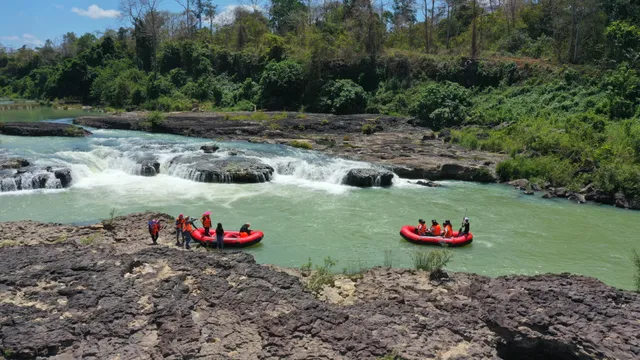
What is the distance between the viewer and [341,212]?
16266 mm

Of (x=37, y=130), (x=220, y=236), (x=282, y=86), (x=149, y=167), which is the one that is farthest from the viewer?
(x=282, y=86)

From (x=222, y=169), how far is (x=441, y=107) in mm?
18623

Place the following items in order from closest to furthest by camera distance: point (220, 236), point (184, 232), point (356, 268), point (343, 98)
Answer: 1. point (356, 268)
2. point (184, 232)
3. point (220, 236)
4. point (343, 98)

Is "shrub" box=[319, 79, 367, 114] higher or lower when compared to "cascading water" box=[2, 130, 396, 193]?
higher

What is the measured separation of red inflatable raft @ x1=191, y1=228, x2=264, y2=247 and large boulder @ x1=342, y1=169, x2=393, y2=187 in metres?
7.94

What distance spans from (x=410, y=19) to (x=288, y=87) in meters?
23.2

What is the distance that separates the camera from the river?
40.7ft

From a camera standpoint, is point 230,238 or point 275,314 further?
point 230,238

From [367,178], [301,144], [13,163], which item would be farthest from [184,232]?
[301,144]

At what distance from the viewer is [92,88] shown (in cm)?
5309

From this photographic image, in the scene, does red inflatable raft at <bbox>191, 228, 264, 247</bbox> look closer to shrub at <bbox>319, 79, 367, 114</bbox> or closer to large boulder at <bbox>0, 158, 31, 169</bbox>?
large boulder at <bbox>0, 158, 31, 169</bbox>

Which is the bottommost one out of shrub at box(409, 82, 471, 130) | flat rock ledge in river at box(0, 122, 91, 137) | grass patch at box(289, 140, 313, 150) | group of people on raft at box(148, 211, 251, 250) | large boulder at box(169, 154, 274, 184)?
group of people on raft at box(148, 211, 251, 250)

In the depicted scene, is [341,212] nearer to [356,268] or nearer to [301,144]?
[356,268]

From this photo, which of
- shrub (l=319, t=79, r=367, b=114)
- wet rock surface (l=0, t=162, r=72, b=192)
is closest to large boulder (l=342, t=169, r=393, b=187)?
wet rock surface (l=0, t=162, r=72, b=192)
